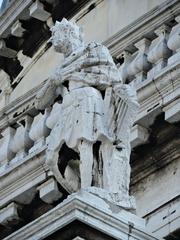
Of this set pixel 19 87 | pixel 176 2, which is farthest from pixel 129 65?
pixel 19 87

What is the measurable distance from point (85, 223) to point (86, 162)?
43.2 inches

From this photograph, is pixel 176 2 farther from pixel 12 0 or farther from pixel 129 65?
pixel 12 0

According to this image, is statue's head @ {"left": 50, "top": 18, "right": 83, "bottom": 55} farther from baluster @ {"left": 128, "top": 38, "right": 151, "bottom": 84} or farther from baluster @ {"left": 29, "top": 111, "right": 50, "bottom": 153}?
baluster @ {"left": 29, "top": 111, "right": 50, "bottom": 153}

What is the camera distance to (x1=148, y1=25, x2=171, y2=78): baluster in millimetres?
23797

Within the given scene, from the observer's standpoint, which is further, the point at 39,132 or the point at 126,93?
the point at 39,132

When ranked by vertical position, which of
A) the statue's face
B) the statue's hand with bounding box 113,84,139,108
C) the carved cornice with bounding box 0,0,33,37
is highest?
→ the carved cornice with bounding box 0,0,33,37

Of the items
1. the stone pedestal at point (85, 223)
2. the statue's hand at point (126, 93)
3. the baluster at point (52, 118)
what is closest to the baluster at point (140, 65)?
the baluster at point (52, 118)

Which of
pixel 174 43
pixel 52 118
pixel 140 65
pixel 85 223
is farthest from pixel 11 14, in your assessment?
pixel 85 223

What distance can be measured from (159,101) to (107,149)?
2.64 metres

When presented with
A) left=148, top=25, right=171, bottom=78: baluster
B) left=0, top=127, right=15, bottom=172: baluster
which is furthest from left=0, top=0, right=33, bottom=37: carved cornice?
left=148, top=25, right=171, bottom=78: baluster

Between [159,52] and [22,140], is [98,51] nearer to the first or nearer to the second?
[159,52]

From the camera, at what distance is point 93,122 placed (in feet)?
68.3

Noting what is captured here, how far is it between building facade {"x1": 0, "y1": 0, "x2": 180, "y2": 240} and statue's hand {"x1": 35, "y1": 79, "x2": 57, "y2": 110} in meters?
1.11

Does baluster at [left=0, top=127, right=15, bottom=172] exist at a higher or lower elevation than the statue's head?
higher
